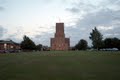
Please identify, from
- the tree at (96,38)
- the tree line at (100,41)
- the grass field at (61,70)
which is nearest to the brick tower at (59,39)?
the tree line at (100,41)

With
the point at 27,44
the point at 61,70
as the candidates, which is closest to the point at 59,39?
the point at 27,44

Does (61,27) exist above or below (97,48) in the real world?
above

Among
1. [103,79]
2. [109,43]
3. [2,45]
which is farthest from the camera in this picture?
[2,45]

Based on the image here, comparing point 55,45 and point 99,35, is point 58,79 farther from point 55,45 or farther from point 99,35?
point 55,45

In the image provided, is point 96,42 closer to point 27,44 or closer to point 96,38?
point 96,38

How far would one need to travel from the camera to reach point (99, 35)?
131625mm

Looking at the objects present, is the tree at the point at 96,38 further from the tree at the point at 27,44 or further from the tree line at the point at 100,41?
the tree at the point at 27,44

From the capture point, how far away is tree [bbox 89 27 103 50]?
12825 centimetres

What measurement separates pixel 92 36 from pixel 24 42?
3635 cm

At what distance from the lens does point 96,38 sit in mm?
130250

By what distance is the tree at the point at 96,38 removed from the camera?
421 ft

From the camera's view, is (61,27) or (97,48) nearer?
(97,48)

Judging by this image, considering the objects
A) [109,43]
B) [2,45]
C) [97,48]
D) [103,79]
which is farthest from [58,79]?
[2,45]

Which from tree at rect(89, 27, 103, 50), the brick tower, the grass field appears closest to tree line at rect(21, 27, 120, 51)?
tree at rect(89, 27, 103, 50)
